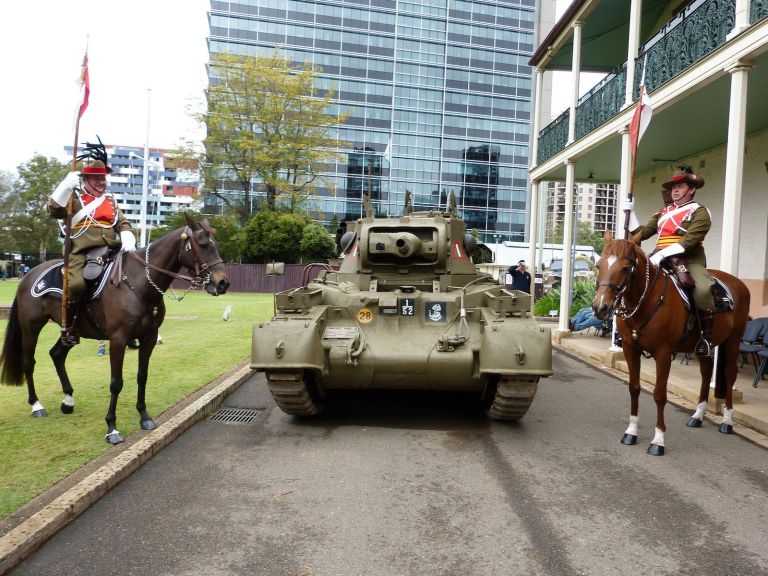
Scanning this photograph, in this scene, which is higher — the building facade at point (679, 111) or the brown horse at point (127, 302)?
the building facade at point (679, 111)

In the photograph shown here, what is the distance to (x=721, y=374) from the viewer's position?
714 centimetres

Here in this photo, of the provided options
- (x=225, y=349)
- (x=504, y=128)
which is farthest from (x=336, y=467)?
(x=504, y=128)

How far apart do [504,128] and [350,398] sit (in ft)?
204

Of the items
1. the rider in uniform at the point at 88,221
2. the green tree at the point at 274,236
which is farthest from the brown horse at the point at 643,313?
the green tree at the point at 274,236

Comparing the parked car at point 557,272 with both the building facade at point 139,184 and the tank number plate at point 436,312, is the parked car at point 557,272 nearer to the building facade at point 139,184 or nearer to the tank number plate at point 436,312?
the tank number plate at point 436,312

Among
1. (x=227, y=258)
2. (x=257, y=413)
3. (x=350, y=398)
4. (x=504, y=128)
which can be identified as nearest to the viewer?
(x=257, y=413)

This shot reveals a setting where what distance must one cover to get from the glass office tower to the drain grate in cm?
5110

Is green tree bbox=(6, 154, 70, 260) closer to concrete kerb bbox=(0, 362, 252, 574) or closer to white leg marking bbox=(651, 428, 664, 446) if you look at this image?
concrete kerb bbox=(0, 362, 252, 574)

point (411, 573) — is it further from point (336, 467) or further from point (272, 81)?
point (272, 81)

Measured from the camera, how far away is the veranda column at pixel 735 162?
7.86m

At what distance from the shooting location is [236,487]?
15.8 ft

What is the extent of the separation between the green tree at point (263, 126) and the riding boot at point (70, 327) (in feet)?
95.7

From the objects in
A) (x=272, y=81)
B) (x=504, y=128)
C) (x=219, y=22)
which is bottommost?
(x=272, y=81)

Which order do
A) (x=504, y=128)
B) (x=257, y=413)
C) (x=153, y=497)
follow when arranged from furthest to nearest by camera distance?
1. (x=504, y=128)
2. (x=257, y=413)
3. (x=153, y=497)
